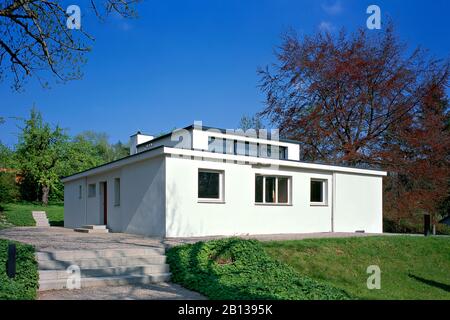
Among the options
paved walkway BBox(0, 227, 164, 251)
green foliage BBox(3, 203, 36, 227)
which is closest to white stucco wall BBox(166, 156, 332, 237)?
paved walkway BBox(0, 227, 164, 251)

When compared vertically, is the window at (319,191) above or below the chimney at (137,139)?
below

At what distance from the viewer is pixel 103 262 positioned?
9.02 m

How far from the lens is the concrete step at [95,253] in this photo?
29.0ft

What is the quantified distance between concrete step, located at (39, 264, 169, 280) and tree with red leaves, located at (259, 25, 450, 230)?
22.4 meters

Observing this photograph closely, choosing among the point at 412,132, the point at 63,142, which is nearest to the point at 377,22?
the point at 412,132

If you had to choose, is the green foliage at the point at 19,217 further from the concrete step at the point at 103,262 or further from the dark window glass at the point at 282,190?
the concrete step at the point at 103,262

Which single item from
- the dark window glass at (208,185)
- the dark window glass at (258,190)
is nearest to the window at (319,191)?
the dark window glass at (258,190)

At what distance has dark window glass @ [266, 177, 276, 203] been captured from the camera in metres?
17.4

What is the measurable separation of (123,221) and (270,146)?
9.43m

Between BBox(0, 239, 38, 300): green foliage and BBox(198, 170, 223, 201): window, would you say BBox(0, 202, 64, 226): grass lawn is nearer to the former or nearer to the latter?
BBox(198, 170, 223, 201): window

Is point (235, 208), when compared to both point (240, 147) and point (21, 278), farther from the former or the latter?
point (21, 278)

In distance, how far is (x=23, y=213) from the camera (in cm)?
2681

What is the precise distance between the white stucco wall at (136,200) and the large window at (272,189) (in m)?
4.45
